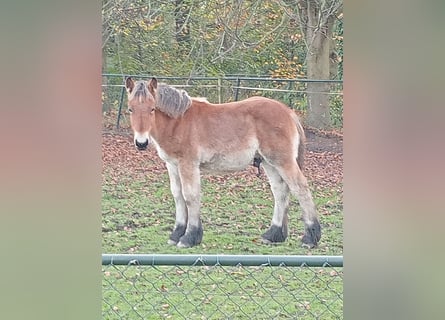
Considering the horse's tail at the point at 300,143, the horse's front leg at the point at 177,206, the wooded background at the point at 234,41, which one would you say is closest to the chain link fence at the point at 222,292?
the horse's front leg at the point at 177,206

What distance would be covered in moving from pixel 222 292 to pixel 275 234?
246 mm

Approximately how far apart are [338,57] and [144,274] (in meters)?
0.88

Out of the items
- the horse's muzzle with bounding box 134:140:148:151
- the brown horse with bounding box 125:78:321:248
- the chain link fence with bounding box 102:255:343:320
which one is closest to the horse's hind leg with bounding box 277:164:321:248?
the brown horse with bounding box 125:78:321:248

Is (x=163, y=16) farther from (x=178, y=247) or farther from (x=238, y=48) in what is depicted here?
(x=178, y=247)

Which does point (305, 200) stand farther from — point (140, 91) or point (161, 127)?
point (140, 91)

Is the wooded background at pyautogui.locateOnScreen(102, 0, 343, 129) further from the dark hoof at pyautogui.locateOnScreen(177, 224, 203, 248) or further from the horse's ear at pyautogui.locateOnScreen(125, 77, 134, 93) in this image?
the dark hoof at pyautogui.locateOnScreen(177, 224, 203, 248)

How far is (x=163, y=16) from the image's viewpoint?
1688 mm

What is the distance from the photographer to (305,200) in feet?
5.53

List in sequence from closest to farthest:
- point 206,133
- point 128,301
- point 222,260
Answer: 1. point 222,260
2. point 128,301
3. point 206,133

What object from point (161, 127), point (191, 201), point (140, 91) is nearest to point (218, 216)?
point (191, 201)

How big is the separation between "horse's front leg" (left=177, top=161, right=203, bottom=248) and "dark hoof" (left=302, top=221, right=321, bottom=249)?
13.2 inches

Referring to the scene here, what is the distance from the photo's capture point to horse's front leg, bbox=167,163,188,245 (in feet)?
5.49
